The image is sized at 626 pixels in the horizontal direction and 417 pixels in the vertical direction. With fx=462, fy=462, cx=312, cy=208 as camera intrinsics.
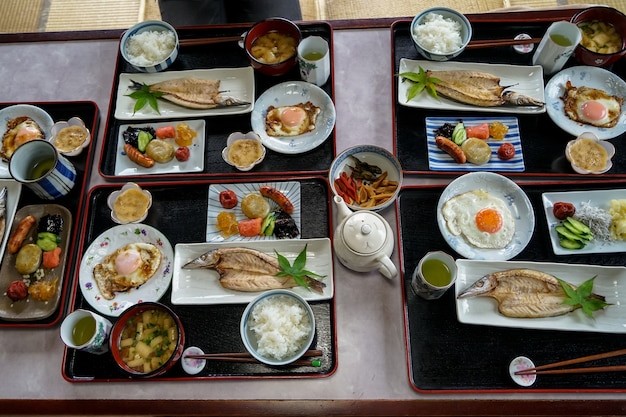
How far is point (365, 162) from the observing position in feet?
7.95

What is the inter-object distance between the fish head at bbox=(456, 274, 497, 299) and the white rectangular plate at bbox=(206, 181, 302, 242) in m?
0.85

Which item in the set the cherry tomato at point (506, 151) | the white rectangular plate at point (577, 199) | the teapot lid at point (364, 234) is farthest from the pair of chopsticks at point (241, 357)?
the cherry tomato at point (506, 151)

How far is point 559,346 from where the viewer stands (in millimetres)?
2082

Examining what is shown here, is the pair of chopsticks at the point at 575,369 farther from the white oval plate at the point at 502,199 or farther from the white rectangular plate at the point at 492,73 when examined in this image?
the white rectangular plate at the point at 492,73

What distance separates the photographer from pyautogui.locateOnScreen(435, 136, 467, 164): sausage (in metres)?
2.43

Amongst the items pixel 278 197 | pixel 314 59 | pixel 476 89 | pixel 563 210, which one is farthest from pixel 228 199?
pixel 563 210

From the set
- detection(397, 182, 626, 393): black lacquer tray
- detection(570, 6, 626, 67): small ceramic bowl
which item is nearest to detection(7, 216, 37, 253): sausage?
detection(397, 182, 626, 393): black lacquer tray

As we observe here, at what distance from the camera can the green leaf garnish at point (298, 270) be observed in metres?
2.14

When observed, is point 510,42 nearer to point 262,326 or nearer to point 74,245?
point 262,326

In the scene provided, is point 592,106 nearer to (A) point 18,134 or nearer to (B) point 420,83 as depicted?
(B) point 420,83

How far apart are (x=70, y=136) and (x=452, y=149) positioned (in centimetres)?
212

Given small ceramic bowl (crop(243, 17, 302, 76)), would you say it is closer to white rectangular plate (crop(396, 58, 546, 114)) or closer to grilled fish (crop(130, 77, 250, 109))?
grilled fish (crop(130, 77, 250, 109))

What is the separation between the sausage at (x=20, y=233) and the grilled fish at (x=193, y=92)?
937 millimetres

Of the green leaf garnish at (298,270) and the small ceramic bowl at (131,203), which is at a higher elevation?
the small ceramic bowl at (131,203)
